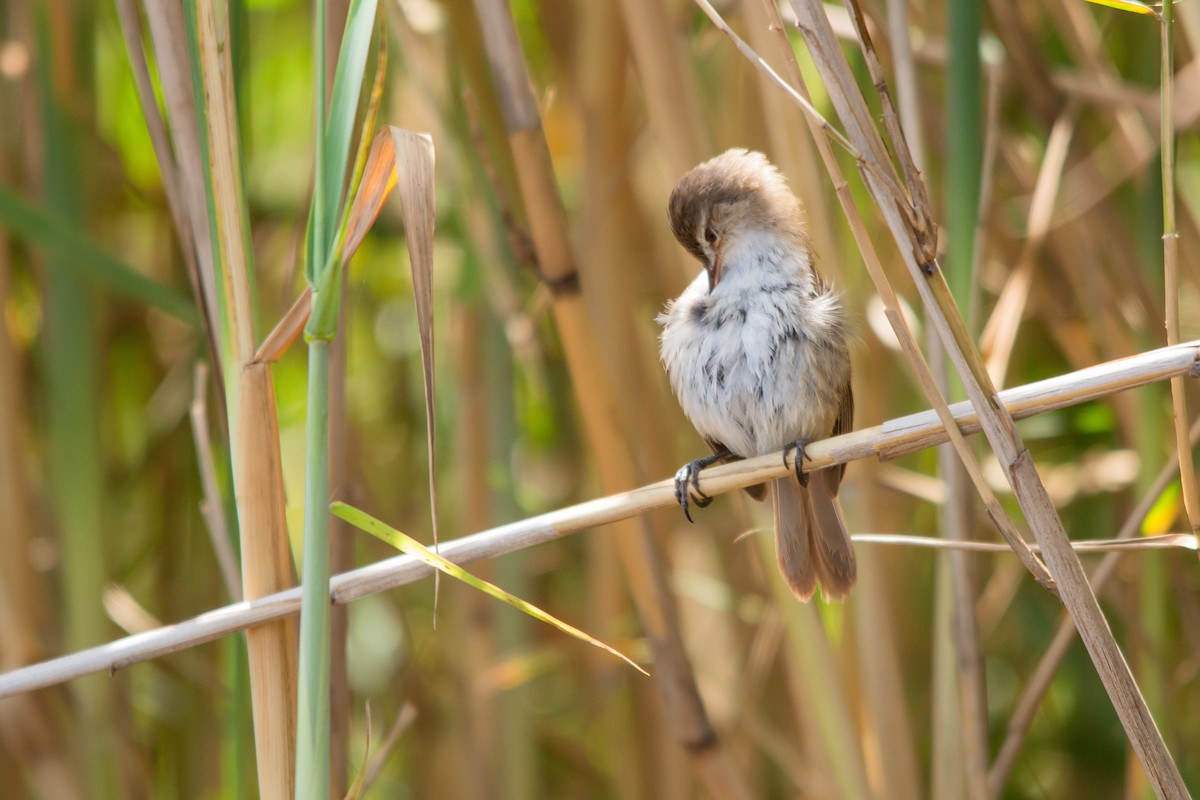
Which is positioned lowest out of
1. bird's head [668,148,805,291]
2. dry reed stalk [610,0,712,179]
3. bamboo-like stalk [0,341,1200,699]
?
bamboo-like stalk [0,341,1200,699]

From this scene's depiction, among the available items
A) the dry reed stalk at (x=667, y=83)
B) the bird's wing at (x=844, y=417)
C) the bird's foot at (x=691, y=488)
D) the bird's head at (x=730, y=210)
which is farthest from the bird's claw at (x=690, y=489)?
the dry reed stalk at (x=667, y=83)

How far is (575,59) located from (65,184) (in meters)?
0.94

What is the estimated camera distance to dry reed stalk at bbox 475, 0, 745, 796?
4.79ft

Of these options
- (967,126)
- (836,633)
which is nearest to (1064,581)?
(967,126)

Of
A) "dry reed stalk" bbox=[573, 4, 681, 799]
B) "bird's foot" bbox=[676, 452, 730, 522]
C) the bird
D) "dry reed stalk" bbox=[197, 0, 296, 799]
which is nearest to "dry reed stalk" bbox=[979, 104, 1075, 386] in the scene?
the bird

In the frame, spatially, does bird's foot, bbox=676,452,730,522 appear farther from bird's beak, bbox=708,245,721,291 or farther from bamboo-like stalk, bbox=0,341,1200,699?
bird's beak, bbox=708,245,721,291

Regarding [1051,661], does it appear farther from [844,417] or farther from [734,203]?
[734,203]

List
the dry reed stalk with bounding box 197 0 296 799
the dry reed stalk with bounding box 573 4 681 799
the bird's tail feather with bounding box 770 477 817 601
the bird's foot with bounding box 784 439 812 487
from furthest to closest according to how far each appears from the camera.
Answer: the dry reed stalk with bounding box 573 4 681 799 → the bird's tail feather with bounding box 770 477 817 601 → the bird's foot with bounding box 784 439 812 487 → the dry reed stalk with bounding box 197 0 296 799

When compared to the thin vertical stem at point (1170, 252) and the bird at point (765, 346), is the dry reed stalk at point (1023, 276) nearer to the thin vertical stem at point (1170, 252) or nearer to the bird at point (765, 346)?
the bird at point (765, 346)

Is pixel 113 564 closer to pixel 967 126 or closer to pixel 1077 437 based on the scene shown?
pixel 967 126

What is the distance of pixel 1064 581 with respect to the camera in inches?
39.4

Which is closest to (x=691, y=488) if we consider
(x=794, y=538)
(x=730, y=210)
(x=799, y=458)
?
(x=799, y=458)

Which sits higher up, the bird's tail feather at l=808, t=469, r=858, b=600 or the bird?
the bird

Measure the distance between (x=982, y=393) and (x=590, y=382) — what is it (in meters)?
0.66
